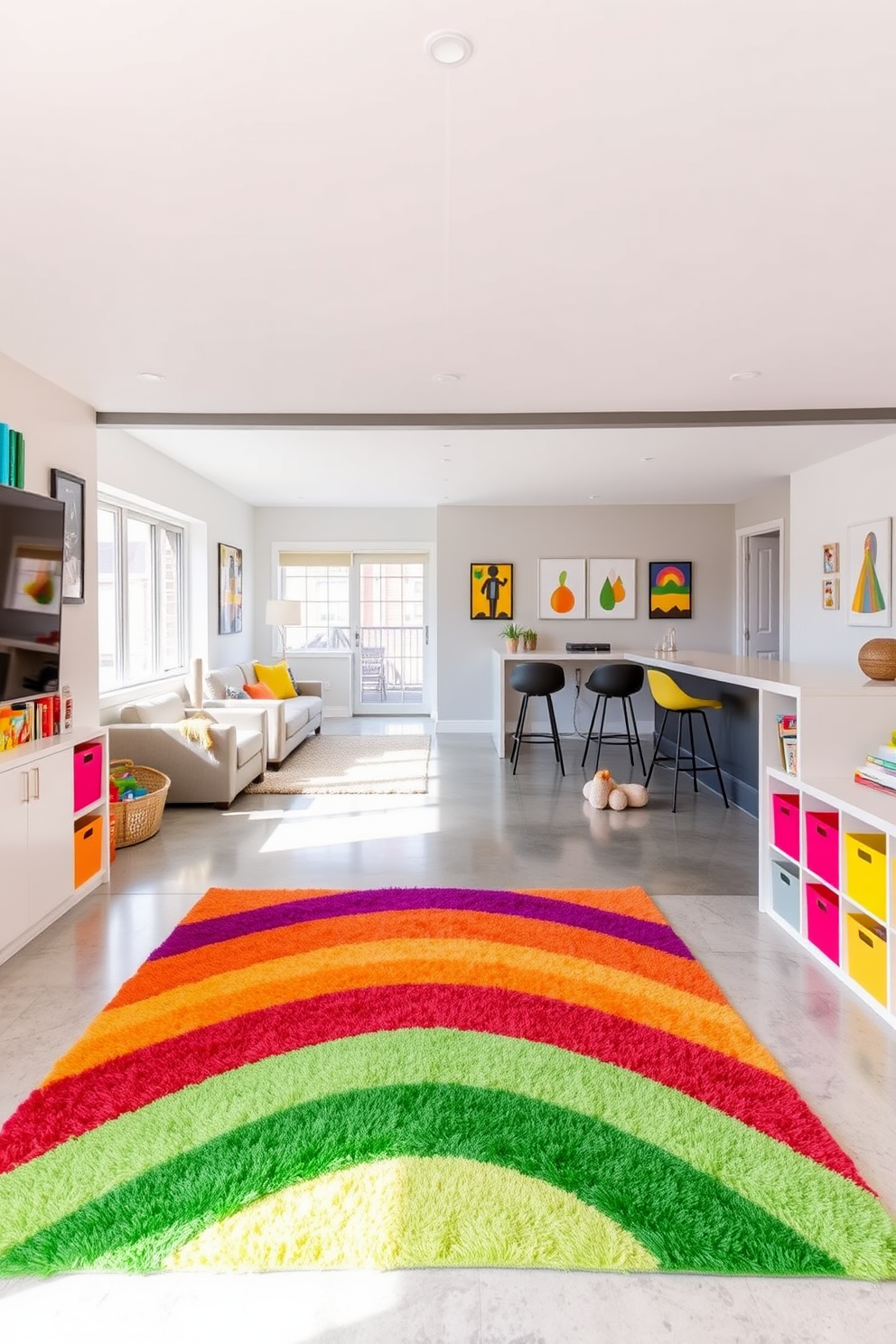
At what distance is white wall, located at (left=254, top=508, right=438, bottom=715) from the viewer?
9.31 metres

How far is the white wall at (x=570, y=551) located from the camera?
8.53 metres

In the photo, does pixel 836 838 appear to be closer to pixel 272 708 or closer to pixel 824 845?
pixel 824 845

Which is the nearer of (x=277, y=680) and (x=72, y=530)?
(x=72, y=530)

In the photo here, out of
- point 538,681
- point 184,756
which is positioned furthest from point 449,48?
point 538,681

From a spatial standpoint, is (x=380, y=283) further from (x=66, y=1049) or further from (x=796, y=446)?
(x=796, y=446)

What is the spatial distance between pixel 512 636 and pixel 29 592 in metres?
5.63

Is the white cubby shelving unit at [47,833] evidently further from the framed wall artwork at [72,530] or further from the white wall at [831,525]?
the white wall at [831,525]

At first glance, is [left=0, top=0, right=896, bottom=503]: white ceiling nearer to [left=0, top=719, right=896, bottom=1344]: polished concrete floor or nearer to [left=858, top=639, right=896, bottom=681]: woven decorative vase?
[left=858, top=639, right=896, bottom=681]: woven decorative vase

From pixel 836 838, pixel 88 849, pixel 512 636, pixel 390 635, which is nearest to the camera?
pixel 836 838

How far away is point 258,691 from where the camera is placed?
291 inches

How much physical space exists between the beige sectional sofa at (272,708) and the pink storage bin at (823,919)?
4382mm

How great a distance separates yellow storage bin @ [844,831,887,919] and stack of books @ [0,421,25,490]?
350 cm

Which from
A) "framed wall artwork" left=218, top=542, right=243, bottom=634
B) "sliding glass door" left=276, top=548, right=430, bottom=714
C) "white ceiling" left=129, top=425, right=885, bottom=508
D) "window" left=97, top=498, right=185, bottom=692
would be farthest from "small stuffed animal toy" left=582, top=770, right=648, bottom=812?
"sliding glass door" left=276, top=548, right=430, bottom=714

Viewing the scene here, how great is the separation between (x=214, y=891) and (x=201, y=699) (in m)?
3.05
